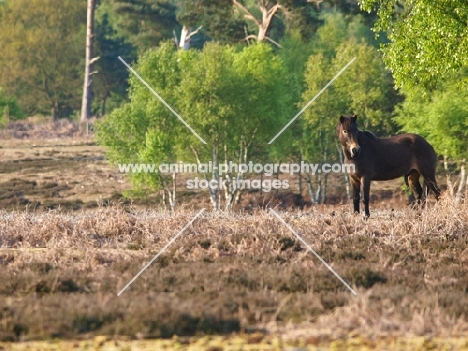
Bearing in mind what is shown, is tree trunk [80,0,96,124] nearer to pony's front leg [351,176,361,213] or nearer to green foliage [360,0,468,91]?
green foliage [360,0,468,91]

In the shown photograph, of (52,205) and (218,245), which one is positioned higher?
(218,245)

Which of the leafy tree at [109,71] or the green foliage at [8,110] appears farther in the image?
the leafy tree at [109,71]

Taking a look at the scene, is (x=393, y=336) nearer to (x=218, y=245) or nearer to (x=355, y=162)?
(x=218, y=245)

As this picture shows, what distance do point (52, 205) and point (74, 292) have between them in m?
37.4

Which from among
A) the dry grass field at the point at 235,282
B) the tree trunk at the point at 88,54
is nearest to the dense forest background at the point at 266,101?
the tree trunk at the point at 88,54

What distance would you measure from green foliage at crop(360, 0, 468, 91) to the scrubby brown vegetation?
16.9 feet

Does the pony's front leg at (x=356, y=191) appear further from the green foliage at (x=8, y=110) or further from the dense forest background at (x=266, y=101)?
the green foliage at (x=8, y=110)

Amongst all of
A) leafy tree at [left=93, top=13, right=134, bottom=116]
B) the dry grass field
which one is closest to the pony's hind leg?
the dry grass field

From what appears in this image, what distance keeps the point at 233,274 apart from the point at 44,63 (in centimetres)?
8386

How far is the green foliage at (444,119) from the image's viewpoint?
52375 mm

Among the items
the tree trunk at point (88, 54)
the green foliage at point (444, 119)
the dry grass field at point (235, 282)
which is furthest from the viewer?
the tree trunk at point (88, 54)

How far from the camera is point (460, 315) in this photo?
13.1 m

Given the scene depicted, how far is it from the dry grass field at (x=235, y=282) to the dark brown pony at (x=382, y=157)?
100 centimetres

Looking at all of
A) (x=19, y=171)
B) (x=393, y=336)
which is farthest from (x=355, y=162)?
(x=19, y=171)
